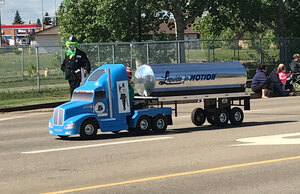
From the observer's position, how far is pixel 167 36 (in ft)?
146

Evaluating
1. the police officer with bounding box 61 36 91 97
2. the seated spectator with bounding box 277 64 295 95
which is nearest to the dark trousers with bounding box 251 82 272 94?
the seated spectator with bounding box 277 64 295 95

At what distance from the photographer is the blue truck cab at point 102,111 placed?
13.5m

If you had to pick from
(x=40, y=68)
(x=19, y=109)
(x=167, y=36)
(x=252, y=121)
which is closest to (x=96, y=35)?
(x=167, y=36)

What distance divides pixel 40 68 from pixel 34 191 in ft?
81.3

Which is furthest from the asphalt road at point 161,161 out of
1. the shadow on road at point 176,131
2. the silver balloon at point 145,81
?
the silver balloon at point 145,81

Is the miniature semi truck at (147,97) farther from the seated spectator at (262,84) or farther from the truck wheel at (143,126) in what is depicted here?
the seated spectator at (262,84)

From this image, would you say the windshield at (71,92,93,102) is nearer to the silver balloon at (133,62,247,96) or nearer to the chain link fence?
the silver balloon at (133,62,247,96)

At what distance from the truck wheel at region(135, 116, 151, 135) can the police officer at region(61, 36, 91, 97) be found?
380 cm

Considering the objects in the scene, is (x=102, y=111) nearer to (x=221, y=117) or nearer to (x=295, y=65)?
(x=221, y=117)

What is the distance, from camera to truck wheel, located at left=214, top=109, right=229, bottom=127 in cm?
1559

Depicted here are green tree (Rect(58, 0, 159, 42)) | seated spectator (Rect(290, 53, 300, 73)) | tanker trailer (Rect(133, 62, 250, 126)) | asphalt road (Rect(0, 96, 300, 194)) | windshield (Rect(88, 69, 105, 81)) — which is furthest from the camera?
green tree (Rect(58, 0, 159, 42))

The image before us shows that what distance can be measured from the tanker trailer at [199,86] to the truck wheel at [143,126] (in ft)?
1.81

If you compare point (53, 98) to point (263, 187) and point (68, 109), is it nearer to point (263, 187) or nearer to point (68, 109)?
point (68, 109)

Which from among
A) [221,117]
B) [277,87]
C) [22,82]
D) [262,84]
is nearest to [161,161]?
[221,117]
